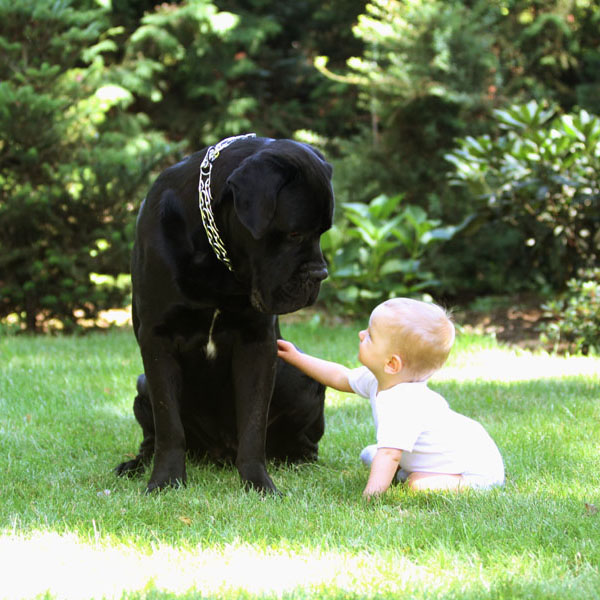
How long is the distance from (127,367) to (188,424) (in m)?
2.32

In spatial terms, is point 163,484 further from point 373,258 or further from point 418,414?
point 373,258

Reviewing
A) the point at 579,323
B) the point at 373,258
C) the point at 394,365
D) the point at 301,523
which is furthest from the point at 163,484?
the point at 373,258

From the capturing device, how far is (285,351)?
3672 millimetres

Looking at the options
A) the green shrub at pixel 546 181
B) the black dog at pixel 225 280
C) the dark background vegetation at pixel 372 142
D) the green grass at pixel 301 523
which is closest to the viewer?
the green grass at pixel 301 523

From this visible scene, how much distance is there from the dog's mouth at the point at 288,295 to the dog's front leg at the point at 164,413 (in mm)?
448

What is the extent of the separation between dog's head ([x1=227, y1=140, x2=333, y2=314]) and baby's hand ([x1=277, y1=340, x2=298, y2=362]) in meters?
0.60

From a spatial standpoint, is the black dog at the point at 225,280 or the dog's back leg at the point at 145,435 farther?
the dog's back leg at the point at 145,435

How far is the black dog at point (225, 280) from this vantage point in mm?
2961

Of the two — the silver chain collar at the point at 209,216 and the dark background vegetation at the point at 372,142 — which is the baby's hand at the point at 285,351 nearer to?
the silver chain collar at the point at 209,216

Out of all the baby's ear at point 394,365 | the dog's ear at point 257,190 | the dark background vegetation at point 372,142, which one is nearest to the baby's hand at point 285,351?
the baby's ear at point 394,365

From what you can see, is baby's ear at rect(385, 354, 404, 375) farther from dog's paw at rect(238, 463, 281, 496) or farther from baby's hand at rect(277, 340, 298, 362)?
dog's paw at rect(238, 463, 281, 496)

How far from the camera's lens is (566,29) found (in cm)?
923

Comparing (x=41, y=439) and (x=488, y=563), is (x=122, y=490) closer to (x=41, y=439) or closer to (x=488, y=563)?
(x=41, y=439)

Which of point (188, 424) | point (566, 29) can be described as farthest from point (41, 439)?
point (566, 29)
